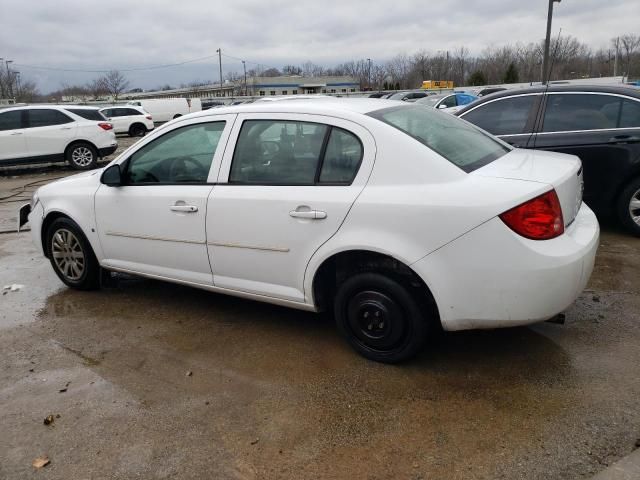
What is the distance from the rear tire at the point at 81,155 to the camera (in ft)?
46.5

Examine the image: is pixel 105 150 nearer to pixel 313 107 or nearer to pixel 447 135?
pixel 313 107

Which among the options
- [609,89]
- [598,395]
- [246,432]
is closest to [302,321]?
[246,432]

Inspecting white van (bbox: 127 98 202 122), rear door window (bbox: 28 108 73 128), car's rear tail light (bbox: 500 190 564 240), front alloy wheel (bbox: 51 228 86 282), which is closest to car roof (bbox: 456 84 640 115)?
car's rear tail light (bbox: 500 190 564 240)

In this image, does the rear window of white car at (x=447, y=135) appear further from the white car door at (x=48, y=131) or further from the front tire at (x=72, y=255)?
the white car door at (x=48, y=131)

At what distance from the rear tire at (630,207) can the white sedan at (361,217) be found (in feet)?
8.14

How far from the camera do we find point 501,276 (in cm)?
285

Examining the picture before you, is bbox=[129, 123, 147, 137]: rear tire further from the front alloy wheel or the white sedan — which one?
the white sedan

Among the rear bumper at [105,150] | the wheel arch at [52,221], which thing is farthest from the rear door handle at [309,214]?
the rear bumper at [105,150]

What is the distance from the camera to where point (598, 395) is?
295 cm

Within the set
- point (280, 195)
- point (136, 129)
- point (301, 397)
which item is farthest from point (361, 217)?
point (136, 129)

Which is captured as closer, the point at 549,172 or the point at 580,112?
the point at 549,172

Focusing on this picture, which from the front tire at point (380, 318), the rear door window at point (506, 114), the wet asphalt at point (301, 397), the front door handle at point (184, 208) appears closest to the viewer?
the wet asphalt at point (301, 397)

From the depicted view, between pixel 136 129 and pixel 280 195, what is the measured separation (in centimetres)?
2598

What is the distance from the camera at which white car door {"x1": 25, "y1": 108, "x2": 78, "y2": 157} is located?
13.8 meters
